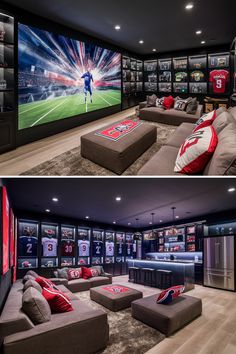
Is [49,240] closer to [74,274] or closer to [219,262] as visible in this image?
[74,274]

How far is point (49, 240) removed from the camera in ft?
25.1

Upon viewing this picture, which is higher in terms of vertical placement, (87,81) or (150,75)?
(150,75)

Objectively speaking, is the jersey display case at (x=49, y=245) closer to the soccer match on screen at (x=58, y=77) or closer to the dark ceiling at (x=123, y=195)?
the dark ceiling at (x=123, y=195)

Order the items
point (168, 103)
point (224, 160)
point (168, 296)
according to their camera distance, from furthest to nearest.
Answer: point (168, 103) → point (168, 296) → point (224, 160)

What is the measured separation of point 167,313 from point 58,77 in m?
6.15

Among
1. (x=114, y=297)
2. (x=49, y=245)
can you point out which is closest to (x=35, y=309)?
(x=114, y=297)

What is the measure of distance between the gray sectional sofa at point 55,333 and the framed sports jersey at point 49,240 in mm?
4561

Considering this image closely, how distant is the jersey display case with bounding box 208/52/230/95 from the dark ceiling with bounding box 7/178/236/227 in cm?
572

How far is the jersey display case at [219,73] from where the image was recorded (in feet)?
33.0

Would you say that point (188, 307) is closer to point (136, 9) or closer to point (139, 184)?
point (139, 184)

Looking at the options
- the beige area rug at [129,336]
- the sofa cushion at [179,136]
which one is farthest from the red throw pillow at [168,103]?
the beige area rug at [129,336]

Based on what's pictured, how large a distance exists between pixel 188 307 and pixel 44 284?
7.67ft

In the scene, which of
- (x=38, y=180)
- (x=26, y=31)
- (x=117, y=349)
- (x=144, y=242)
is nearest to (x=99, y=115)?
(x=26, y=31)

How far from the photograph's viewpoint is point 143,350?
292 cm
